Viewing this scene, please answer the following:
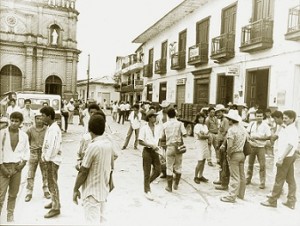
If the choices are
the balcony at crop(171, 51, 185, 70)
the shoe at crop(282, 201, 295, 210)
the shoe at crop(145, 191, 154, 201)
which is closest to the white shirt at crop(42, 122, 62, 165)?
the shoe at crop(145, 191, 154, 201)

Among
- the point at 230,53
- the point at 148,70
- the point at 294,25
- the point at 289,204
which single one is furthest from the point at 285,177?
the point at 148,70

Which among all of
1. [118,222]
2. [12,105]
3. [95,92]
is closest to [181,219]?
[118,222]

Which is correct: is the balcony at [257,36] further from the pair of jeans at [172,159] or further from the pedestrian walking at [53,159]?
the pedestrian walking at [53,159]

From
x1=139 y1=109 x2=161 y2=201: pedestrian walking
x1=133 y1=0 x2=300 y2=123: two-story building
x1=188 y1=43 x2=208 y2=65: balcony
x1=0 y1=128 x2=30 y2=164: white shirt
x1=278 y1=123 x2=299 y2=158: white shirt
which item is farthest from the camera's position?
x1=188 y1=43 x2=208 y2=65: balcony

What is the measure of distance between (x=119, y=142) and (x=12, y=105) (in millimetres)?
3617

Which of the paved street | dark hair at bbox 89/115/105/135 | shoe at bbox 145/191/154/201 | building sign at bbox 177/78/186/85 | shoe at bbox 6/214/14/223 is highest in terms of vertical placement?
building sign at bbox 177/78/186/85

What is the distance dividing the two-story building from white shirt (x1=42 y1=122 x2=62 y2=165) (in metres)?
6.84

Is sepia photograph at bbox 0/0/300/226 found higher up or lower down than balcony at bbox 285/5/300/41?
lower down

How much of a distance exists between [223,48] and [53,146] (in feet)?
31.4

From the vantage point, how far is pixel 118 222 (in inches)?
151

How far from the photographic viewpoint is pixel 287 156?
14.4 ft

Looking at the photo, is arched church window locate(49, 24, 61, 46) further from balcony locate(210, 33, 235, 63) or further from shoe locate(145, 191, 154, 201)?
shoe locate(145, 191, 154, 201)

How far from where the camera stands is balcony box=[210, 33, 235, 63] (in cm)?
1201

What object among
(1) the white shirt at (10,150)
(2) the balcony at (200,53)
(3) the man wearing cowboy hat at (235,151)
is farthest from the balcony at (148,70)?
(1) the white shirt at (10,150)
